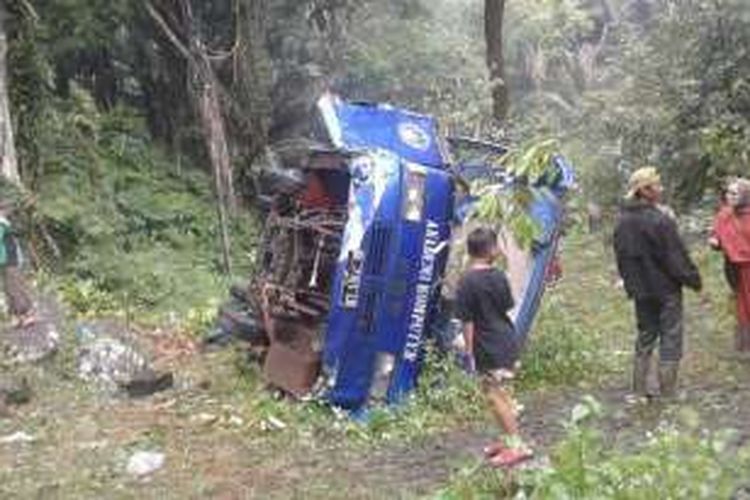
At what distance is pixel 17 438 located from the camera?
10.3 m

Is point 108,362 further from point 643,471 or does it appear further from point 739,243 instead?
point 643,471

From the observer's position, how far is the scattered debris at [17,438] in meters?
10.2

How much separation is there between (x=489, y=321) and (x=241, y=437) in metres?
2.44

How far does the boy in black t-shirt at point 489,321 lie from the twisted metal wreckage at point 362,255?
1.95m

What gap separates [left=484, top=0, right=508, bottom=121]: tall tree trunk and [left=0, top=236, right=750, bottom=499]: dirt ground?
11.7 metres

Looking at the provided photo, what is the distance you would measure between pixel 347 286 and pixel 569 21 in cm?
3406

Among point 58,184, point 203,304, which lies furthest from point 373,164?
point 58,184

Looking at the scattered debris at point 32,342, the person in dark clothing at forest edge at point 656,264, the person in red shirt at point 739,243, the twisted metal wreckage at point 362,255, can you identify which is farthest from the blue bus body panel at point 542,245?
the scattered debris at point 32,342

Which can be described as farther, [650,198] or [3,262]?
[3,262]

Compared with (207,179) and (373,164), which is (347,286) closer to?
(373,164)

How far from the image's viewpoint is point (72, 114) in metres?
19.7

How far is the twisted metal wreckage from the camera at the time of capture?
10.5 metres

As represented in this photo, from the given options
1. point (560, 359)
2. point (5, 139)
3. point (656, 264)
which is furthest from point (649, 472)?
point (5, 139)

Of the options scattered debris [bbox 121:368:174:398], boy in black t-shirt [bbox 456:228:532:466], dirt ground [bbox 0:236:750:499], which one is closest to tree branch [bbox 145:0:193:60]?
dirt ground [bbox 0:236:750:499]
